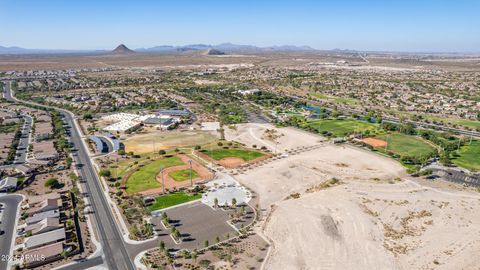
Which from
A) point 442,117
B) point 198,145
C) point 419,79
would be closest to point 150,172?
point 198,145

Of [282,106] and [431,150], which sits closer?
[431,150]

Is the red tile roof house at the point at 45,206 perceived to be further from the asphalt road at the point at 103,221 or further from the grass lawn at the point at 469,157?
the grass lawn at the point at 469,157

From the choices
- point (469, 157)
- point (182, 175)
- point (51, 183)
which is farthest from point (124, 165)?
point (469, 157)

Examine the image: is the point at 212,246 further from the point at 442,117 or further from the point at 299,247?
the point at 442,117

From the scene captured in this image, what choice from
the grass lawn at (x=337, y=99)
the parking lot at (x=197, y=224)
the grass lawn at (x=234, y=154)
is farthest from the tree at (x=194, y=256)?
the grass lawn at (x=337, y=99)

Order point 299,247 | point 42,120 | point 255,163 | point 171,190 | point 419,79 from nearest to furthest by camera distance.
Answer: point 299,247, point 171,190, point 255,163, point 42,120, point 419,79

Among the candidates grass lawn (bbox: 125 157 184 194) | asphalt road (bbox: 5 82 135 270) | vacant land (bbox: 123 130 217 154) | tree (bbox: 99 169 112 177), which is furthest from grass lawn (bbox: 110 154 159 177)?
vacant land (bbox: 123 130 217 154)

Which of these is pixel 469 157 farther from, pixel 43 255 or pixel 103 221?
pixel 43 255
